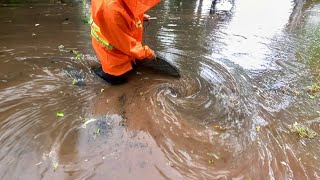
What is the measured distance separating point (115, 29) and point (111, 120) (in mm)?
980

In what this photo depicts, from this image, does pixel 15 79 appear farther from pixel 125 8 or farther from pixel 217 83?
pixel 217 83

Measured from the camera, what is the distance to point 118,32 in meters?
3.34

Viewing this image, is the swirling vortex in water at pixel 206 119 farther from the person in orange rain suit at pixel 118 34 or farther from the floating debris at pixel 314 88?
the floating debris at pixel 314 88

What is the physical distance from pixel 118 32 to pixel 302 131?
2.17 meters

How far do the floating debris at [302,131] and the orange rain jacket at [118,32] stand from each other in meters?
1.80

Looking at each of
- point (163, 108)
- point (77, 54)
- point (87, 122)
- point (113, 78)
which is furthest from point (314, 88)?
point (77, 54)

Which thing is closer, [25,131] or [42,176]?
[42,176]

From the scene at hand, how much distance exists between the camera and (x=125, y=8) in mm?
3320

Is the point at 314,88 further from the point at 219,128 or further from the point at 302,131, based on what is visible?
the point at 219,128

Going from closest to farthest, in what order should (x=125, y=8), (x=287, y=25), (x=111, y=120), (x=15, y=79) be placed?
(x=111, y=120) < (x=125, y=8) < (x=15, y=79) < (x=287, y=25)

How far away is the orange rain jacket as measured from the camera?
3.25 m

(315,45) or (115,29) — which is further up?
(115,29)

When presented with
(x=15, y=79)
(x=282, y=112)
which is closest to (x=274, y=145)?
(x=282, y=112)

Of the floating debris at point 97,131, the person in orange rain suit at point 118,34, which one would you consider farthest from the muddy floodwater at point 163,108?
the person in orange rain suit at point 118,34
